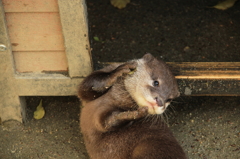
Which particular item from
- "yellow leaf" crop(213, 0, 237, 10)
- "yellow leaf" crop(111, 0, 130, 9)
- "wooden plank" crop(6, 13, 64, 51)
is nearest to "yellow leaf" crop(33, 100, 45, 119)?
"wooden plank" crop(6, 13, 64, 51)

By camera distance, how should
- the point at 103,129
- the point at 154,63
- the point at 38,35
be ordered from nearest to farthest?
the point at 103,129
the point at 154,63
the point at 38,35

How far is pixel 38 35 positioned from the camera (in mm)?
2346

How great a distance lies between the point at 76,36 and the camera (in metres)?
2.30

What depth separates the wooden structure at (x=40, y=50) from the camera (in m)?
2.22

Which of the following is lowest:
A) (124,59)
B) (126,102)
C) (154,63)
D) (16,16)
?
(124,59)

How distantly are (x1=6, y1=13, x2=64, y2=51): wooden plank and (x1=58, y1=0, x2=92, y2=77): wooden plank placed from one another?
8cm

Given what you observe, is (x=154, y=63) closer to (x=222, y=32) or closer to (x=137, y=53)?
(x=137, y=53)

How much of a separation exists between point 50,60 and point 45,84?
0.64ft

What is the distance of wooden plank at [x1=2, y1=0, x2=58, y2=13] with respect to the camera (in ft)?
7.22

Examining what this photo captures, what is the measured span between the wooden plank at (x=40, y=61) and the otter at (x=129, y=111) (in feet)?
1.24

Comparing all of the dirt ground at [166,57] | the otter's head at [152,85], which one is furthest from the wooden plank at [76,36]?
the otter's head at [152,85]

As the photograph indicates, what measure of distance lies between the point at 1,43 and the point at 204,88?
4.87 feet

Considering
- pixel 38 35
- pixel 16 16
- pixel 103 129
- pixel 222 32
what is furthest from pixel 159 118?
pixel 222 32

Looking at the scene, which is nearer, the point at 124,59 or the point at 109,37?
the point at 124,59
